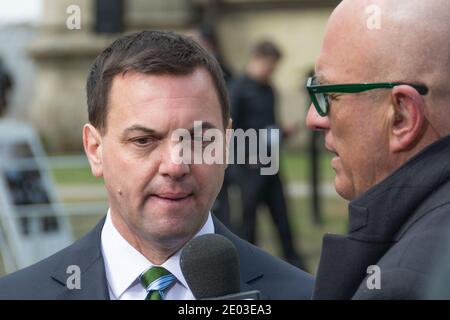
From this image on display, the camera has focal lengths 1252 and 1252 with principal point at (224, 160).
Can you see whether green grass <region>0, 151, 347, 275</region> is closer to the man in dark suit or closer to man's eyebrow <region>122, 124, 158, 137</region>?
the man in dark suit

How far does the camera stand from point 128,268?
3.14m

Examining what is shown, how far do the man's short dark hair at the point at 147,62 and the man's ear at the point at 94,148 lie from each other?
0.02 m

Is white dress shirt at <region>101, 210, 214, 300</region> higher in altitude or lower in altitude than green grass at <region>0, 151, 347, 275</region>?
higher

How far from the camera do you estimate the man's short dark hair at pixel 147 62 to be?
3.21 metres

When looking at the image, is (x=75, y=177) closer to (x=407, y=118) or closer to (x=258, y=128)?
(x=258, y=128)

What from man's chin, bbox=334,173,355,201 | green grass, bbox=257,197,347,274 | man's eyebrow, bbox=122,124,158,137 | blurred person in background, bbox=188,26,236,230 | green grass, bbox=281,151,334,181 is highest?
man's eyebrow, bbox=122,124,158,137

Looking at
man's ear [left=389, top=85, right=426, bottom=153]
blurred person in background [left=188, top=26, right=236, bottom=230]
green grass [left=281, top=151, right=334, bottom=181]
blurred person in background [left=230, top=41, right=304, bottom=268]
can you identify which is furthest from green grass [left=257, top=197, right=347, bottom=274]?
man's ear [left=389, top=85, right=426, bottom=153]

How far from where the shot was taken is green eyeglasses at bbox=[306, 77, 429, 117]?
286cm

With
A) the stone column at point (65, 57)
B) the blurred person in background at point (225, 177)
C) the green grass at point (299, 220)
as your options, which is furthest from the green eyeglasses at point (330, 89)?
the stone column at point (65, 57)

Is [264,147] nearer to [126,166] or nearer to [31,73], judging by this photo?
[126,166]

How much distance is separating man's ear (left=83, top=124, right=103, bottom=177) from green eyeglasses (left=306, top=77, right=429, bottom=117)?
1.96ft

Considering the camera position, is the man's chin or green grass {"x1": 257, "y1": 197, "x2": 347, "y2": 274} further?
green grass {"x1": 257, "y1": 197, "x2": 347, "y2": 274}

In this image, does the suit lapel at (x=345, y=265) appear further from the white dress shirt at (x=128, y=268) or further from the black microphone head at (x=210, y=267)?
the white dress shirt at (x=128, y=268)

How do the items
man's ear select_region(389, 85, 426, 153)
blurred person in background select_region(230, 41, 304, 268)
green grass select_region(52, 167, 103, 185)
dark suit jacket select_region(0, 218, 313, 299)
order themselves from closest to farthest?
man's ear select_region(389, 85, 426, 153)
dark suit jacket select_region(0, 218, 313, 299)
blurred person in background select_region(230, 41, 304, 268)
green grass select_region(52, 167, 103, 185)
